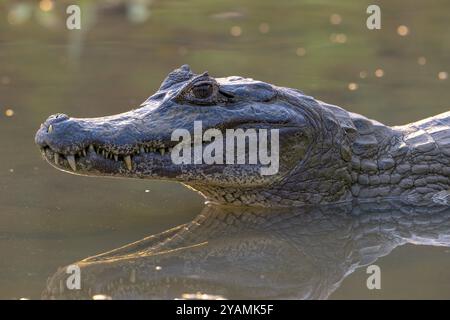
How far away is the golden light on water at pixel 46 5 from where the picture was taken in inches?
665

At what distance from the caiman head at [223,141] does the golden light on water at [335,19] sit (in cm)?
830

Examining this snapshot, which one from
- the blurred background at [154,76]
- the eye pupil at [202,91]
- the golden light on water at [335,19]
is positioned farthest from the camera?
the golden light on water at [335,19]

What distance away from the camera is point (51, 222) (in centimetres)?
709

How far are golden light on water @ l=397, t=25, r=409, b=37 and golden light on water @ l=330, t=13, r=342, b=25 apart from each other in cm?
98

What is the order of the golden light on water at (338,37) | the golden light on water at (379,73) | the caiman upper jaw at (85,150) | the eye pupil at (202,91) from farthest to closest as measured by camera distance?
the golden light on water at (338,37)
the golden light on water at (379,73)
the eye pupil at (202,91)
the caiman upper jaw at (85,150)

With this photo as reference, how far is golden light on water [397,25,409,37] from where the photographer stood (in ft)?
49.4

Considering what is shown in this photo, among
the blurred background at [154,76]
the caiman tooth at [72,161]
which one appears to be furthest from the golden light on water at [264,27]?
the caiman tooth at [72,161]

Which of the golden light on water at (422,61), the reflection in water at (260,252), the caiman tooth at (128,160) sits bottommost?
the reflection in water at (260,252)

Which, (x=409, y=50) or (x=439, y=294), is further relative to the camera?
(x=409, y=50)

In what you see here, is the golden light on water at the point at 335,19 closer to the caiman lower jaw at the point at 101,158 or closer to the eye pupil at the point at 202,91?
the eye pupil at the point at 202,91

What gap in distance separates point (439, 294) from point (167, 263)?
1684 mm

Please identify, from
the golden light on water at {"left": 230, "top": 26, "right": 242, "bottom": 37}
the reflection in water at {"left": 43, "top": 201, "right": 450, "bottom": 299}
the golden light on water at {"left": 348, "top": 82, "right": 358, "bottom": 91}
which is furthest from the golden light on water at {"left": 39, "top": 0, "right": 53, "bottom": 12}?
the reflection in water at {"left": 43, "top": 201, "right": 450, "bottom": 299}

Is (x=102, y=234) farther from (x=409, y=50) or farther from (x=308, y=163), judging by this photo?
(x=409, y=50)
